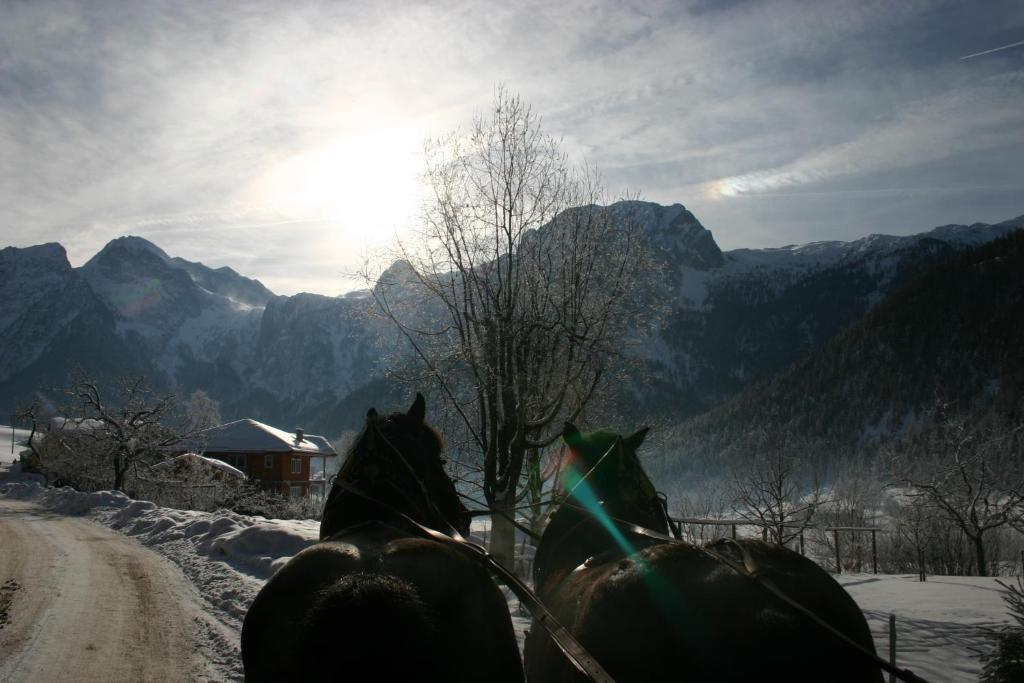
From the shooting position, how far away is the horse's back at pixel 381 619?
205 cm

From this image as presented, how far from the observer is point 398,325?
12.4 meters

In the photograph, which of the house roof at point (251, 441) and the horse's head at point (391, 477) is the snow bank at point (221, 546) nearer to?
the horse's head at point (391, 477)

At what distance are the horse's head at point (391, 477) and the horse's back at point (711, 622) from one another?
113 cm

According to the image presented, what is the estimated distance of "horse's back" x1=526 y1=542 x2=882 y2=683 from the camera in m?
2.03

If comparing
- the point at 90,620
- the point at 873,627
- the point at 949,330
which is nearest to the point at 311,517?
the point at 90,620

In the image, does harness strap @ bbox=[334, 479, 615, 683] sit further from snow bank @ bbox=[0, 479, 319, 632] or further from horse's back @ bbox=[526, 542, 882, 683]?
snow bank @ bbox=[0, 479, 319, 632]

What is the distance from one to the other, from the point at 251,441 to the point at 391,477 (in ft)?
153

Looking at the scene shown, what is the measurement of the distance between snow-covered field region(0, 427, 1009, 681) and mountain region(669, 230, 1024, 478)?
3247 inches

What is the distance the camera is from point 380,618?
6.91 ft

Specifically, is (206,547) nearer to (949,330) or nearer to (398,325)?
(398,325)

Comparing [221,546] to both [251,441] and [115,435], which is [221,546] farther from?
[251,441]

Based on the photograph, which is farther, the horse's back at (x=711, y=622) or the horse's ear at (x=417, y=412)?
the horse's ear at (x=417, y=412)

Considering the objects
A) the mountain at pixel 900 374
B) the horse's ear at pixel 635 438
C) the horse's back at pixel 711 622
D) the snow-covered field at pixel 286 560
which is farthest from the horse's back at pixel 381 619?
the mountain at pixel 900 374

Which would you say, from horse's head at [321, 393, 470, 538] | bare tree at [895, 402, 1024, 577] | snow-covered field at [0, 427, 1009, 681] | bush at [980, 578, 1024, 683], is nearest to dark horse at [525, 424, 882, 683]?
horse's head at [321, 393, 470, 538]
